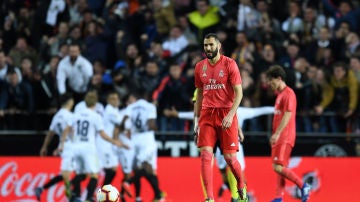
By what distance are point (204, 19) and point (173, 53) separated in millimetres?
1110

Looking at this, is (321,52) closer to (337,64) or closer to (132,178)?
(337,64)

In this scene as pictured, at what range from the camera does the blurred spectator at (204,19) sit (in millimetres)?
22094

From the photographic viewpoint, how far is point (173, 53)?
21.8 m

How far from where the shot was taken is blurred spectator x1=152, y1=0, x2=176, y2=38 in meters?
22.5

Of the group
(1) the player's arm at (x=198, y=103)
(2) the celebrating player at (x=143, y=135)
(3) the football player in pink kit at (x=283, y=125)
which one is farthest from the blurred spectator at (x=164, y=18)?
(1) the player's arm at (x=198, y=103)

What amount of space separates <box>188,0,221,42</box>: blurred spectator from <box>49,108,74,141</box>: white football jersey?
4627 mm

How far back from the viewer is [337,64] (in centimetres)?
1981

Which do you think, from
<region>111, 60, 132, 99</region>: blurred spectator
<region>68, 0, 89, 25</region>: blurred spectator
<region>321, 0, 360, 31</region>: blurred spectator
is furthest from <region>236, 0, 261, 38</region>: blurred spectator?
<region>68, 0, 89, 25</region>: blurred spectator

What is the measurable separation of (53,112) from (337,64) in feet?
19.9

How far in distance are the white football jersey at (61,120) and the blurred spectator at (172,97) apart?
7.69 feet

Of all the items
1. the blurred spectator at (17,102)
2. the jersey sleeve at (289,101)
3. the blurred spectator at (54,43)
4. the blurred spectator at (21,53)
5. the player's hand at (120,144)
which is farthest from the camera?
the blurred spectator at (54,43)

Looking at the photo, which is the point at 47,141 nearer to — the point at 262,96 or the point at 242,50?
the point at 262,96

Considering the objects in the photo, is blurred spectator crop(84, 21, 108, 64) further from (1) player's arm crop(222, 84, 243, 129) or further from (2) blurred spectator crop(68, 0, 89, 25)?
(1) player's arm crop(222, 84, 243, 129)

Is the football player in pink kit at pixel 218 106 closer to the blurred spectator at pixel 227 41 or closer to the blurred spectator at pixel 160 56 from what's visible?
the blurred spectator at pixel 160 56
